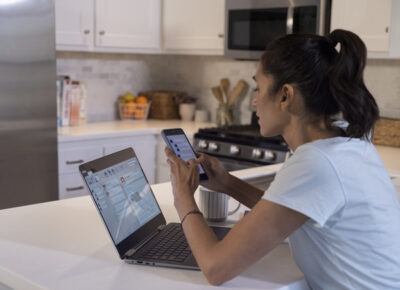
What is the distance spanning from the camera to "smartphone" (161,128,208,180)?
5.25 ft

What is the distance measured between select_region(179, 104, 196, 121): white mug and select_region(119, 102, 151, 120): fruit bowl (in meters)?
0.30

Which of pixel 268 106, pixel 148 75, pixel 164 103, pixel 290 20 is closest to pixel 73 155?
pixel 164 103

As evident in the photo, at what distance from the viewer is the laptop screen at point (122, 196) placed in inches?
56.1

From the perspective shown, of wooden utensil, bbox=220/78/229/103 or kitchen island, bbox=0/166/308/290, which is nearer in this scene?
kitchen island, bbox=0/166/308/290

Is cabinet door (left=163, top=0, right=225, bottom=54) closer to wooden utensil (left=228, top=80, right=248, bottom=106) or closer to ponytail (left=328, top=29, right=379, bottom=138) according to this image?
wooden utensil (left=228, top=80, right=248, bottom=106)

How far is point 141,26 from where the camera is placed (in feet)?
14.3

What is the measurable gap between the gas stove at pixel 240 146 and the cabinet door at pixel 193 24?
2.11ft

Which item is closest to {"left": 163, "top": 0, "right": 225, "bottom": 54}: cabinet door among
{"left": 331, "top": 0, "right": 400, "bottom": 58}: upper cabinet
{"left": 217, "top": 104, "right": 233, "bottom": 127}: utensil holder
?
{"left": 217, "top": 104, "right": 233, "bottom": 127}: utensil holder

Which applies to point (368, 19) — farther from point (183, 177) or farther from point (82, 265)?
point (82, 265)

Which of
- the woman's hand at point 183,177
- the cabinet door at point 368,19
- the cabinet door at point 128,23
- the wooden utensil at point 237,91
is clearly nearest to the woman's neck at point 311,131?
the woman's hand at point 183,177

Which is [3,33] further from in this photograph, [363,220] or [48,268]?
[363,220]

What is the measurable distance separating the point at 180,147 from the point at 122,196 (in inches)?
9.0

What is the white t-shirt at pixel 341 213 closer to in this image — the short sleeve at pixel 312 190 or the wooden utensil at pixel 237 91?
the short sleeve at pixel 312 190

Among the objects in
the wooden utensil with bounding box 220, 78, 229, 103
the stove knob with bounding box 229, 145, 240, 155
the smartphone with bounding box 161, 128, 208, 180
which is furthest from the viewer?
the wooden utensil with bounding box 220, 78, 229, 103
